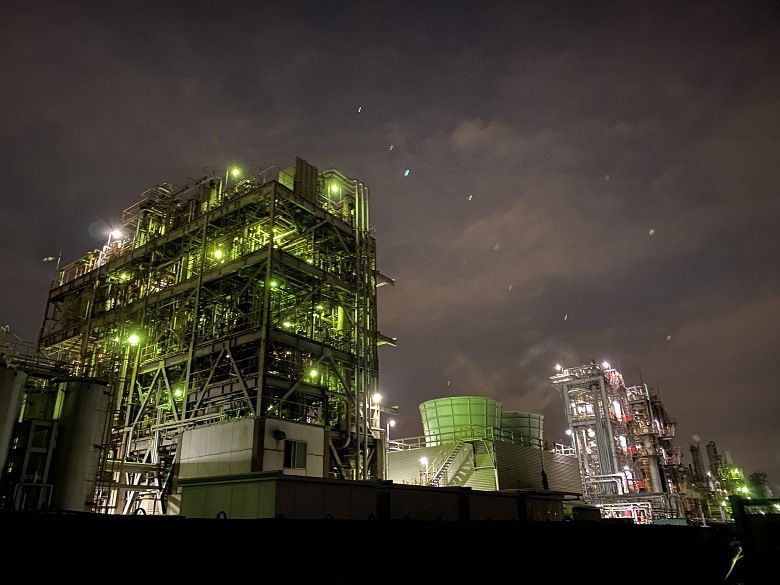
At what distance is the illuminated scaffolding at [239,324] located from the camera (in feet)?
100

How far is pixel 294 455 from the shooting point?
2755 centimetres

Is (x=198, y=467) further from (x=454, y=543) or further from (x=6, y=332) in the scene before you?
(x=454, y=543)

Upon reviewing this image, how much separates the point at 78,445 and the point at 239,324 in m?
11.1

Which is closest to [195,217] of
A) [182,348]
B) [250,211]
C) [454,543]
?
[250,211]

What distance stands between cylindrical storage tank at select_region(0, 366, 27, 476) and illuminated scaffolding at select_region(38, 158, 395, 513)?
4951 mm

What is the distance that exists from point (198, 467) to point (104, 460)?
4.42 m

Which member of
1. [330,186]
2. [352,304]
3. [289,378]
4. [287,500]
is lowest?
[287,500]

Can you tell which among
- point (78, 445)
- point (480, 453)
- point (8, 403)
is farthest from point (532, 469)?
point (8, 403)

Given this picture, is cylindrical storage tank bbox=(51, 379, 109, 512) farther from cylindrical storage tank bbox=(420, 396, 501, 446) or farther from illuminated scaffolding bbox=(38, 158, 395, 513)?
cylindrical storage tank bbox=(420, 396, 501, 446)

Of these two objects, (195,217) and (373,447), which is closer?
(373,447)

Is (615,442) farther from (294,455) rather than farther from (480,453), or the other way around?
(294,455)

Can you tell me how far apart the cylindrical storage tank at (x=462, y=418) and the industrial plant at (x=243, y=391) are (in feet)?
0.54

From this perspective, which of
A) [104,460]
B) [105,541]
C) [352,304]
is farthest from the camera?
[352,304]

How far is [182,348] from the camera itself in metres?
34.4
